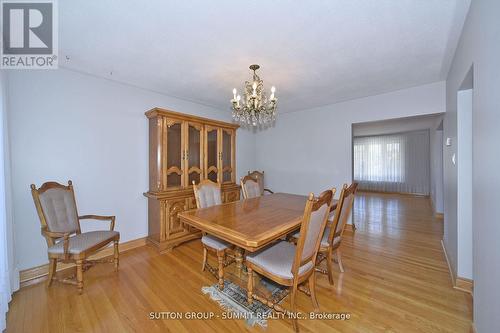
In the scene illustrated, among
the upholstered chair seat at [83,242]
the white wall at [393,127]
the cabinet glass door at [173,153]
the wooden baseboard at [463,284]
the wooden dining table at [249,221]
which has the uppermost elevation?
the white wall at [393,127]

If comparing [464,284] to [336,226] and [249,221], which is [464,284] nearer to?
[336,226]

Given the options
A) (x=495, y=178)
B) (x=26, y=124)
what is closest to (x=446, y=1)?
(x=495, y=178)

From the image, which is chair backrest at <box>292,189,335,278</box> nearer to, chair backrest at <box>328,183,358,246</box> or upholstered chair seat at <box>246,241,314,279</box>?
upholstered chair seat at <box>246,241,314,279</box>

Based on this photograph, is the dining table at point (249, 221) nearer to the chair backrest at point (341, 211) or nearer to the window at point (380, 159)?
the chair backrest at point (341, 211)

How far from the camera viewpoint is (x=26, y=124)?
7.25 ft

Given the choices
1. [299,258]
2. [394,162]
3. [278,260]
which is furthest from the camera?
[394,162]

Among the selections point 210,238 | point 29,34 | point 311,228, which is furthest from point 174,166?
point 311,228


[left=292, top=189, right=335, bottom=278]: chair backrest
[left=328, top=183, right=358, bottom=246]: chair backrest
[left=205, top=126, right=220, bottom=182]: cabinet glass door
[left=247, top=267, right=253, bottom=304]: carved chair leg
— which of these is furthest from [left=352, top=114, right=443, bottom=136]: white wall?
[left=247, top=267, right=253, bottom=304]: carved chair leg

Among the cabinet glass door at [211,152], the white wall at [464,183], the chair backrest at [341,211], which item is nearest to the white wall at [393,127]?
the white wall at [464,183]

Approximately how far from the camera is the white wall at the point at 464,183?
194 cm

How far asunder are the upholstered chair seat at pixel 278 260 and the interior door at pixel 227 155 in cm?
215

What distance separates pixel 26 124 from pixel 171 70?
1.69 metres

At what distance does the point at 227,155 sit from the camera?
3914 millimetres

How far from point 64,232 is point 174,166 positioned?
1.44 metres
